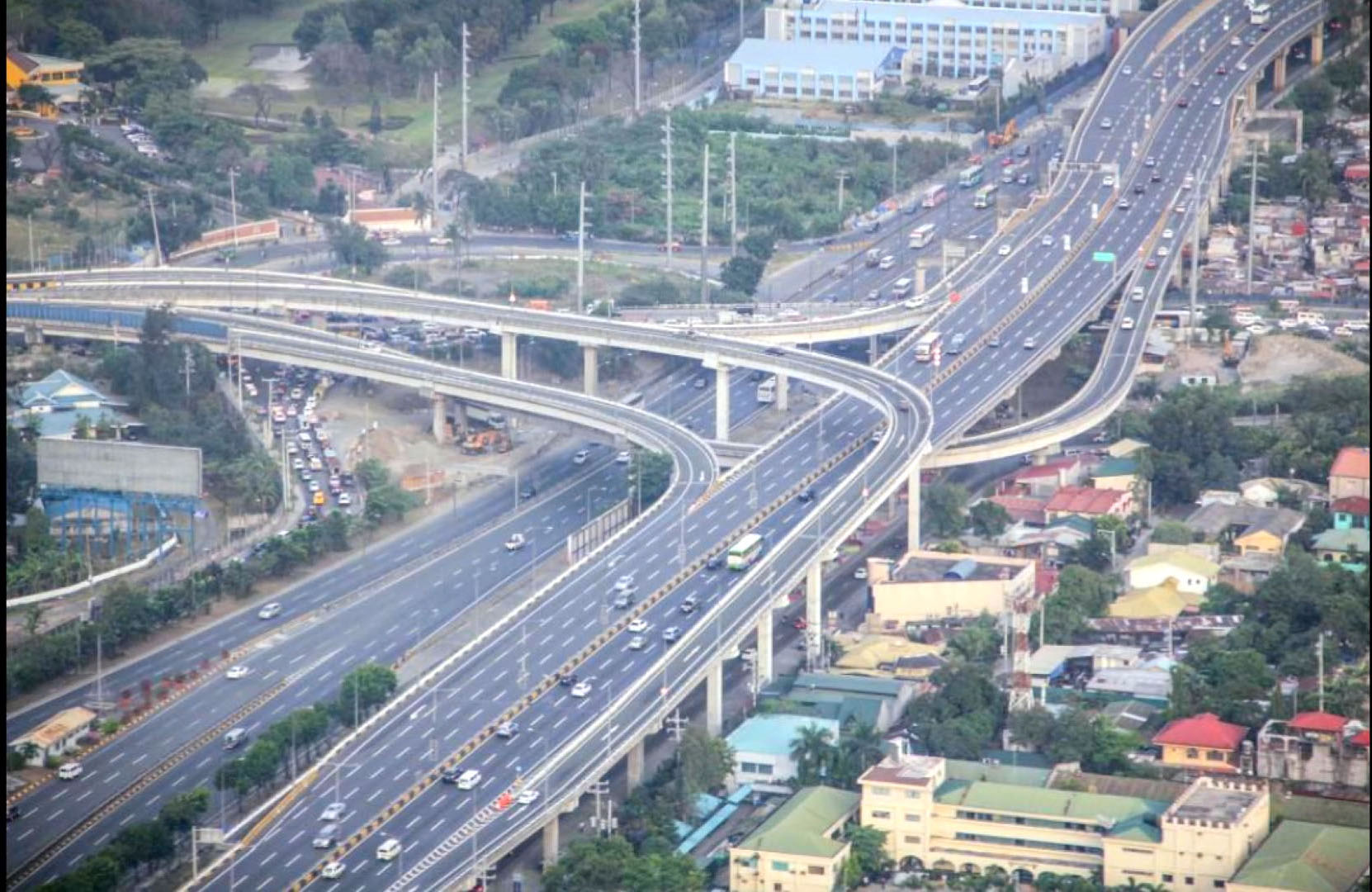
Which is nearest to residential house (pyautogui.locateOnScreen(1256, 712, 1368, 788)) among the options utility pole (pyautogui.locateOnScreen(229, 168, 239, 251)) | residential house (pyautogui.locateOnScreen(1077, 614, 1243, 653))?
residential house (pyautogui.locateOnScreen(1077, 614, 1243, 653))

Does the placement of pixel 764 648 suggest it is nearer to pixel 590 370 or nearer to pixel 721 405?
pixel 721 405

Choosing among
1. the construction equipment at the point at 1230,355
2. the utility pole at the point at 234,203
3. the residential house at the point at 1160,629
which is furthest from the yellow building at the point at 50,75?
the residential house at the point at 1160,629

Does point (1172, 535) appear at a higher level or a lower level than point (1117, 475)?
lower

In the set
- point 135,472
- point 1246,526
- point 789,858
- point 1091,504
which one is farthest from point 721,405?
point 789,858

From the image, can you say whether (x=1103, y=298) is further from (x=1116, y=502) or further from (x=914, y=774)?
(x=914, y=774)

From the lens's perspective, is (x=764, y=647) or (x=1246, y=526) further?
(x=1246, y=526)

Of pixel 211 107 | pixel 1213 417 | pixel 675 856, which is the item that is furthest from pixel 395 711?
pixel 211 107

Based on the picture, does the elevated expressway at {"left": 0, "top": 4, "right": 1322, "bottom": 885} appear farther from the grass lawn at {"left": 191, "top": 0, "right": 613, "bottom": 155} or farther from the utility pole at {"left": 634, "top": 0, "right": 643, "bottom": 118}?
the grass lawn at {"left": 191, "top": 0, "right": 613, "bottom": 155}
